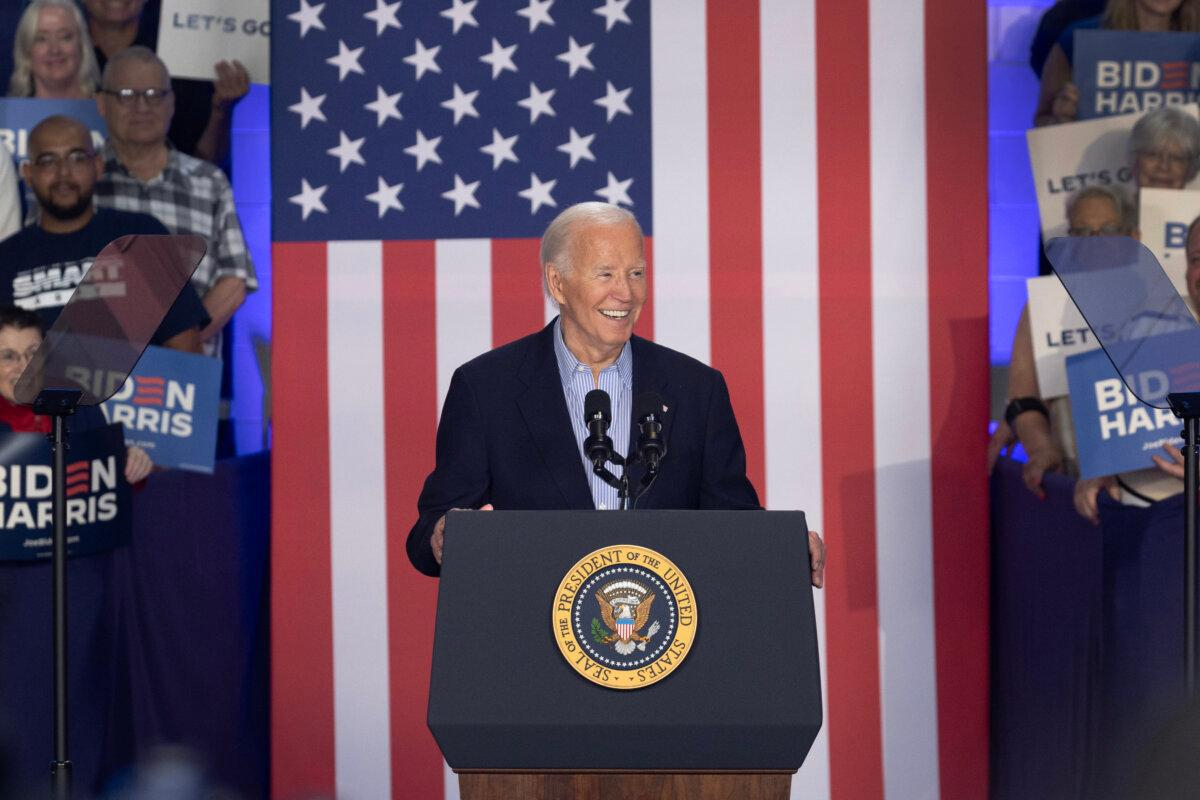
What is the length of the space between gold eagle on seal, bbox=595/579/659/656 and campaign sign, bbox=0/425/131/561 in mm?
1921

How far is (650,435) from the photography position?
1978 mm

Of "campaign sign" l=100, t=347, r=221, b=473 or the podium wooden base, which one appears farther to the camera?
"campaign sign" l=100, t=347, r=221, b=473

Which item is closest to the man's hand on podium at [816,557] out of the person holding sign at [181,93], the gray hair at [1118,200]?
the gray hair at [1118,200]

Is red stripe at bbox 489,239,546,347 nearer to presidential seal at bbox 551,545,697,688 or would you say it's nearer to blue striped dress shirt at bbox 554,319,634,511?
blue striped dress shirt at bbox 554,319,634,511

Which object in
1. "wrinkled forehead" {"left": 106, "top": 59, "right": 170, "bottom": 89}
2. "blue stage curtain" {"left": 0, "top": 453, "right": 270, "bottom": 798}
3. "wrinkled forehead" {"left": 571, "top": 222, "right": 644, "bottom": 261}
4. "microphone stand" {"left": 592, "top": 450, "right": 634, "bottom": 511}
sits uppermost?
"wrinkled forehead" {"left": 106, "top": 59, "right": 170, "bottom": 89}

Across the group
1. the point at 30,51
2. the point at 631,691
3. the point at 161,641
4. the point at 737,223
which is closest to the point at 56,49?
the point at 30,51

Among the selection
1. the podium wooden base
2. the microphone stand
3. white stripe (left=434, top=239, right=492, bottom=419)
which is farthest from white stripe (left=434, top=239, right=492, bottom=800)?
the podium wooden base

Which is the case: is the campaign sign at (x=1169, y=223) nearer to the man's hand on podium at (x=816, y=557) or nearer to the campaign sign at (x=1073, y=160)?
the campaign sign at (x=1073, y=160)

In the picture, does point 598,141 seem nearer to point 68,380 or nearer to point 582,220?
point 582,220

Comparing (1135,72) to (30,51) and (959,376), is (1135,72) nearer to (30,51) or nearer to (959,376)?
(959,376)

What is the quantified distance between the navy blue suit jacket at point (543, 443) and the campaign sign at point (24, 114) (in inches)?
90.6

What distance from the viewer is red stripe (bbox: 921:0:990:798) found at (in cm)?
366

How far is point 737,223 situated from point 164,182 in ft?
5.93

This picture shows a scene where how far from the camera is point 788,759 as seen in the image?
180cm
